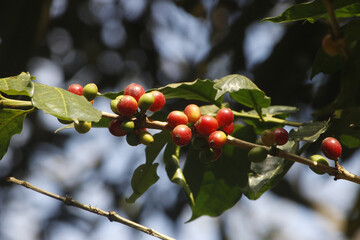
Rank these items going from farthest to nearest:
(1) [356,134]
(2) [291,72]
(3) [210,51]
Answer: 1. (3) [210,51]
2. (2) [291,72]
3. (1) [356,134]

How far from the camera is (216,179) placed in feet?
4.14

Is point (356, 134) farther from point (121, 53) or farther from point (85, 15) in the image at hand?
point (85, 15)

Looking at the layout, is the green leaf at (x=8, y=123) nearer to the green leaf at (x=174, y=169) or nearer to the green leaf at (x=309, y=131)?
the green leaf at (x=174, y=169)

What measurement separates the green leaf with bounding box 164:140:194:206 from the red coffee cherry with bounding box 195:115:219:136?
0.15 meters

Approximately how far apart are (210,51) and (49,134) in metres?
1.67

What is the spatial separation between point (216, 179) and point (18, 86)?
2.13ft

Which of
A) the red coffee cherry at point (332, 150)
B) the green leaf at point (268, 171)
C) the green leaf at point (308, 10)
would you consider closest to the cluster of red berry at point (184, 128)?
the red coffee cherry at point (332, 150)

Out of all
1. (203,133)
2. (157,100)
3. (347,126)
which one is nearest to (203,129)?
(203,133)

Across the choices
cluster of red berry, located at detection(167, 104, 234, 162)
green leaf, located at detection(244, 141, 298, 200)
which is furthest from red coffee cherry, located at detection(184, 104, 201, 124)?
green leaf, located at detection(244, 141, 298, 200)

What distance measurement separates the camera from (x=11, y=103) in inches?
37.9

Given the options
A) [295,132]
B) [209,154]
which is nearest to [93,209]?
[209,154]

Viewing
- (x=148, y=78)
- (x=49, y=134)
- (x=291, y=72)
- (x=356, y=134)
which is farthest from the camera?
(x=49, y=134)

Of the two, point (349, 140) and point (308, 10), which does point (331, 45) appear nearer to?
point (308, 10)

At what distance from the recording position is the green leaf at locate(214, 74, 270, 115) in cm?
94
